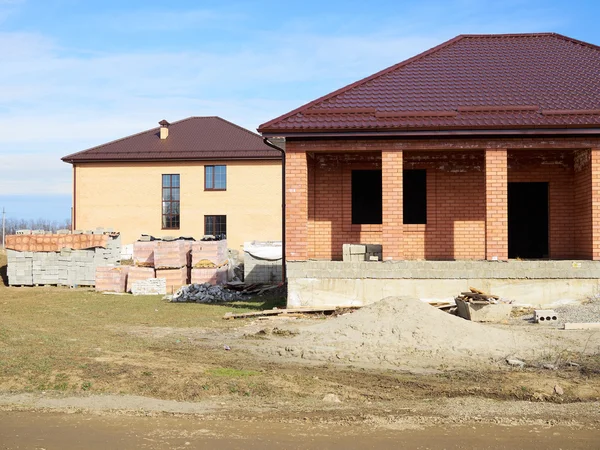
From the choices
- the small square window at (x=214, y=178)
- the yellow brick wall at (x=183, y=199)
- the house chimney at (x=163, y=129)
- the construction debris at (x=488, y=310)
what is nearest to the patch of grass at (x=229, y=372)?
the construction debris at (x=488, y=310)

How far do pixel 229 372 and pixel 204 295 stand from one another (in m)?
10.6

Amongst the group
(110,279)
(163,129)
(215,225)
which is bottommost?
(110,279)

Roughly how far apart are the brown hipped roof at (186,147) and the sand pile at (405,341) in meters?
22.6

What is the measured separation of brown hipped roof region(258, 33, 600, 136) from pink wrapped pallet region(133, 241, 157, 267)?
8.22 meters

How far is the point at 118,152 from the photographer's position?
3381cm

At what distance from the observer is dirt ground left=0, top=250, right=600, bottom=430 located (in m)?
6.43

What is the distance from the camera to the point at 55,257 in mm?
23094

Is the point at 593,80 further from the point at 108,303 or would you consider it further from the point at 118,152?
the point at 118,152

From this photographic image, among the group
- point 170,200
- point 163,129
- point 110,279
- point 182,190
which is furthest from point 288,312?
point 163,129

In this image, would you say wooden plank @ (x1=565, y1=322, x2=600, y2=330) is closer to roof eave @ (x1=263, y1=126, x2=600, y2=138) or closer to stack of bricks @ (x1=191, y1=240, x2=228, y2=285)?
roof eave @ (x1=263, y1=126, x2=600, y2=138)

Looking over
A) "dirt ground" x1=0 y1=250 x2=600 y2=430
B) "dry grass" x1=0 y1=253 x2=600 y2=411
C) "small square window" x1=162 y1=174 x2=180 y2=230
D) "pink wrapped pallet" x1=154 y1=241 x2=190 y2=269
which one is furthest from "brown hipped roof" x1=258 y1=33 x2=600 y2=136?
"small square window" x1=162 y1=174 x2=180 y2=230

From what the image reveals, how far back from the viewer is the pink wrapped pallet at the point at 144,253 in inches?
822

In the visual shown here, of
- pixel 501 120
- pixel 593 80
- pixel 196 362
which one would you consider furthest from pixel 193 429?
pixel 593 80

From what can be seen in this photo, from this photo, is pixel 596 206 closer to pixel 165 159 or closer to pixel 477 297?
pixel 477 297
